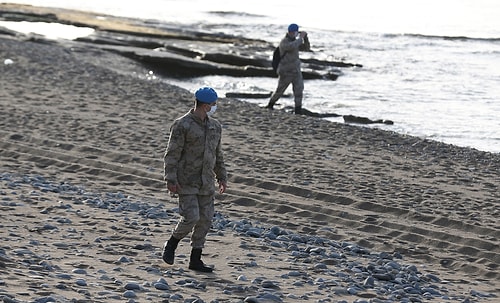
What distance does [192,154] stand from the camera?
340 inches

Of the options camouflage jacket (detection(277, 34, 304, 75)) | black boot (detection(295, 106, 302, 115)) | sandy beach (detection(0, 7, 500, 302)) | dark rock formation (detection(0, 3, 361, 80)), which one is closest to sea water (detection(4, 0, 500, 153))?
dark rock formation (detection(0, 3, 361, 80))

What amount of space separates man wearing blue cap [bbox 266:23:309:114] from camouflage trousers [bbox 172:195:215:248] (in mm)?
10917

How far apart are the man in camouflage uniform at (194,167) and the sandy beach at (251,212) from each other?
1.34ft

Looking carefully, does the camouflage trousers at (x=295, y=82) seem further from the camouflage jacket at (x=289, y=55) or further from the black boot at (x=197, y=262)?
the black boot at (x=197, y=262)

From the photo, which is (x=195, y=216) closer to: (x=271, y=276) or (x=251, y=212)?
(x=271, y=276)

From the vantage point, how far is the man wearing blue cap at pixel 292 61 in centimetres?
1942

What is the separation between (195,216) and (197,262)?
46 cm

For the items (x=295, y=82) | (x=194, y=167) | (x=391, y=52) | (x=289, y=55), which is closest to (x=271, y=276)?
(x=194, y=167)

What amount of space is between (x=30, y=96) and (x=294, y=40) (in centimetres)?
492

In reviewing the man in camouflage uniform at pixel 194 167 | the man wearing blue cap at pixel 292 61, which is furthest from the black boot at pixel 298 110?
the man in camouflage uniform at pixel 194 167

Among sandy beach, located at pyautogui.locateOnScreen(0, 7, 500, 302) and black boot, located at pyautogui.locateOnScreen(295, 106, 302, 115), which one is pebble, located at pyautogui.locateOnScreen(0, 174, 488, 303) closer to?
sandy beach, located at pyautogui.locateOnScreen(0, 7, 500, 302)

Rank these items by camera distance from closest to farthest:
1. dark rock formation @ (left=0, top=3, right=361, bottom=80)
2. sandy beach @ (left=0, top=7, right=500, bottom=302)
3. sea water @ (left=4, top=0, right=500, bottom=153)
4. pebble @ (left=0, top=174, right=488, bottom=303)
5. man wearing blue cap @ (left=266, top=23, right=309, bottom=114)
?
pebble @ (left=0, top=174, right=488, bottom=303) < sandy beach @ (left=0, top=7, right=500, bottom=302) < man wearing blue cap @ (left=266, top=23, right=309, bottom=114) < sea water @ (left=4, top=0, right=500, bottom=153) < dark rock formation @ (left=0, top=3, right=361, bottom=80)

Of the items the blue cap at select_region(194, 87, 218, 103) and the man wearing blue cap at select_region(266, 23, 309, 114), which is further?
the man wearing blue cap at select_region(266, 23, 309, 114)

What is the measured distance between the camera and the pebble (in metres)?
7.94
